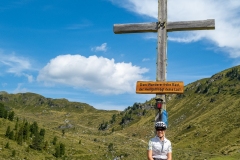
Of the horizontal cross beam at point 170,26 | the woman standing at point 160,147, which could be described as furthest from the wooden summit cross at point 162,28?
the woman standing at point 160,147

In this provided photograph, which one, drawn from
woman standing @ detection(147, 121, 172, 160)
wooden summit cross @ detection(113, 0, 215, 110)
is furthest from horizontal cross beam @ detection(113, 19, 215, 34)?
woman standing @ detection(147, 121, 172, 160)

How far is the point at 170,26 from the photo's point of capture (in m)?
12.4

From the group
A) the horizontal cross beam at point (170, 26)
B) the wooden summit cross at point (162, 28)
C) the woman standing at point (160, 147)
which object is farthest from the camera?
the horizontal cross beam at point (170, 26)

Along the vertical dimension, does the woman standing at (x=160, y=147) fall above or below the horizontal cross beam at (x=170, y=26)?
below

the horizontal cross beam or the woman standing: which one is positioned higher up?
the horizontal cross beam

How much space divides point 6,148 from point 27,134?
28.1m

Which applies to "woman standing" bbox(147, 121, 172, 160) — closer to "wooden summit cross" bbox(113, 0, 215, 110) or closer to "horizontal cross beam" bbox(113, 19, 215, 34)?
"wooden summit cross" bbox(113, 0, 215, 110)

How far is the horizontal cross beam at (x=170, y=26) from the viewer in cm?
1209

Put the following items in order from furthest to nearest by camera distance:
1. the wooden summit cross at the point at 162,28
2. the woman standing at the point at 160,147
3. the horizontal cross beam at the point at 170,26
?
the horizontal cross beam at the point at 170,26, the wooden summit cross at the point at 162,28, the woman standing at the point at 160,147

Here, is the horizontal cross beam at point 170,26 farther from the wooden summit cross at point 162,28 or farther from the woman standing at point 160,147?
the woman standing at point 160,147

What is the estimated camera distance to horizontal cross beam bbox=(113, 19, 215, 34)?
39.7ft

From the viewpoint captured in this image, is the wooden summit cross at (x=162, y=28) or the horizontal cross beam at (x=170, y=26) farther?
the horizontal cross beam at (x=170, y=26)

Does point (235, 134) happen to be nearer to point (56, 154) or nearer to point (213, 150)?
point (213, 150)

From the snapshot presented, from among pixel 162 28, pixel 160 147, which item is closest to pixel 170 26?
pixel 162 28
